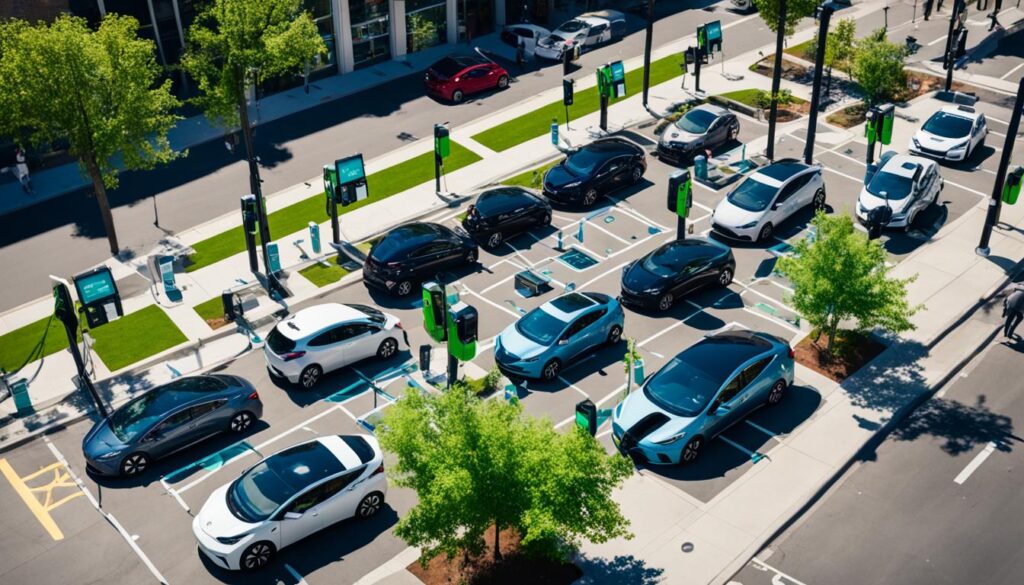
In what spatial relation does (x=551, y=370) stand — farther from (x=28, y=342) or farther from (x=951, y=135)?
(x=951, y=135)

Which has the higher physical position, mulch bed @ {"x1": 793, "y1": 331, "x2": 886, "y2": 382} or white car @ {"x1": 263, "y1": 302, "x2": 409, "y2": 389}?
white car @ {"x1": 263, "y1": 302, "x2": 409, "y2": 389}

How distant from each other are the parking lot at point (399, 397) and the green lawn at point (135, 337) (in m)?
2.53

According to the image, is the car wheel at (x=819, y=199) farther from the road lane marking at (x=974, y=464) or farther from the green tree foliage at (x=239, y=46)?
the green tree foliage at (x=239, y=46)

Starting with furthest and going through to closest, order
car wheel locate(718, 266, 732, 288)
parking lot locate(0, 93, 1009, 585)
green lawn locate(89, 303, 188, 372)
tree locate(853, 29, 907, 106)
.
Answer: tree locate(853, 29, 907, 106), car wheel locate(718, 266, 732, 288), green lawn locate(89, 303, 188, 372), parking lot locate(0, 93, 1009, 585)

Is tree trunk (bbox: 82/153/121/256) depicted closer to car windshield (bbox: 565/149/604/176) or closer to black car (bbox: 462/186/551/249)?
black car (bbox: 462/186/551/249)

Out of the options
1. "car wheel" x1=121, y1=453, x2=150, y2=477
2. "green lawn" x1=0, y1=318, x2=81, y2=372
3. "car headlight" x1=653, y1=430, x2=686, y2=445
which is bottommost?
"green lawn" x1=0, y1=318, x2=81, y2=372

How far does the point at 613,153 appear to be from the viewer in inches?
1352

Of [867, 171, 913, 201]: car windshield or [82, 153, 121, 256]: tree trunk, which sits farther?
[867, 171, 913, 201]: car windshield

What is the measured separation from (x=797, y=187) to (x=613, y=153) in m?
5.86

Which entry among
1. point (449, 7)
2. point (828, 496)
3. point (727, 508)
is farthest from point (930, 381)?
point (449, 7)

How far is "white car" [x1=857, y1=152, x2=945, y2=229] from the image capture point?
31.6m

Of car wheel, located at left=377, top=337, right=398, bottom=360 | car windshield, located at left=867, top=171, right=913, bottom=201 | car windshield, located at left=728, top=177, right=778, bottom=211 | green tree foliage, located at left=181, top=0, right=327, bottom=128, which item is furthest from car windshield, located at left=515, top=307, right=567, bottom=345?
green tree foliage, located at left=181, top=0, right=327, bottom=128

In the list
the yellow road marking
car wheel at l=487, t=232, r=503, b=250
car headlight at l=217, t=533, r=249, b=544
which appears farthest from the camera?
car wheel at l=487, t=232, r=503, b=250

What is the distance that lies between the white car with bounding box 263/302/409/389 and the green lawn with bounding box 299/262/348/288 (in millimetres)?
3799
